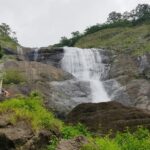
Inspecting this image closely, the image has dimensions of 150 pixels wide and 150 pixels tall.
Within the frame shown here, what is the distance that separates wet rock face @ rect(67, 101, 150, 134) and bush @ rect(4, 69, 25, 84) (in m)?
16.8

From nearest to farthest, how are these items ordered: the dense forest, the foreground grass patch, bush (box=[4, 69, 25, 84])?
the foreground grass patch, bush (box=[4, 69, 25, 84]), the dense forest

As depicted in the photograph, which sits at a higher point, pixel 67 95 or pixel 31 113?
pixel 31 113

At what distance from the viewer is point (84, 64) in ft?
193

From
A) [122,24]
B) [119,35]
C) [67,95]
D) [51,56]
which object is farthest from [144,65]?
[122,24]

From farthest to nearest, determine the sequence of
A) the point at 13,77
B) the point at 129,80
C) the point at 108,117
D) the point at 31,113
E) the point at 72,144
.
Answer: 1. the point at 129,80
2. the point at 13,77
3. the point at 108,117
4. the point at 31,113
5. the point at 72,144

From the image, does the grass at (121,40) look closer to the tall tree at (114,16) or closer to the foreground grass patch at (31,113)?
the tall tree at (114,16)

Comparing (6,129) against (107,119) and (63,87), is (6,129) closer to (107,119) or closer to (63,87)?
(107,119)

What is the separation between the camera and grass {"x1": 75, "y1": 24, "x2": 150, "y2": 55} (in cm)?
6159

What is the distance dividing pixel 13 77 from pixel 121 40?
82.6ft

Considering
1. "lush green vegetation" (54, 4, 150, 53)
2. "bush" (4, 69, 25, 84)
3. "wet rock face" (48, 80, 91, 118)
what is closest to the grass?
"lush green vegetation" (54, 4, 150, 53)

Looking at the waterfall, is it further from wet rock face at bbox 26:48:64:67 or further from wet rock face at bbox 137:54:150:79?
wet rock face at bbox 137:54:150:79

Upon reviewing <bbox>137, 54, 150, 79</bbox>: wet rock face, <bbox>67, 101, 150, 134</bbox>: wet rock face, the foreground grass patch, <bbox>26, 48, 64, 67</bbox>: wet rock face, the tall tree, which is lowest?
<bbox>67, 101, 150, 134</bbox>: wet rock face

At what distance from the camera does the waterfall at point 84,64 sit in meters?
55.6

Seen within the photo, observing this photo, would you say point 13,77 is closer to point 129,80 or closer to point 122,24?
point 129,80
